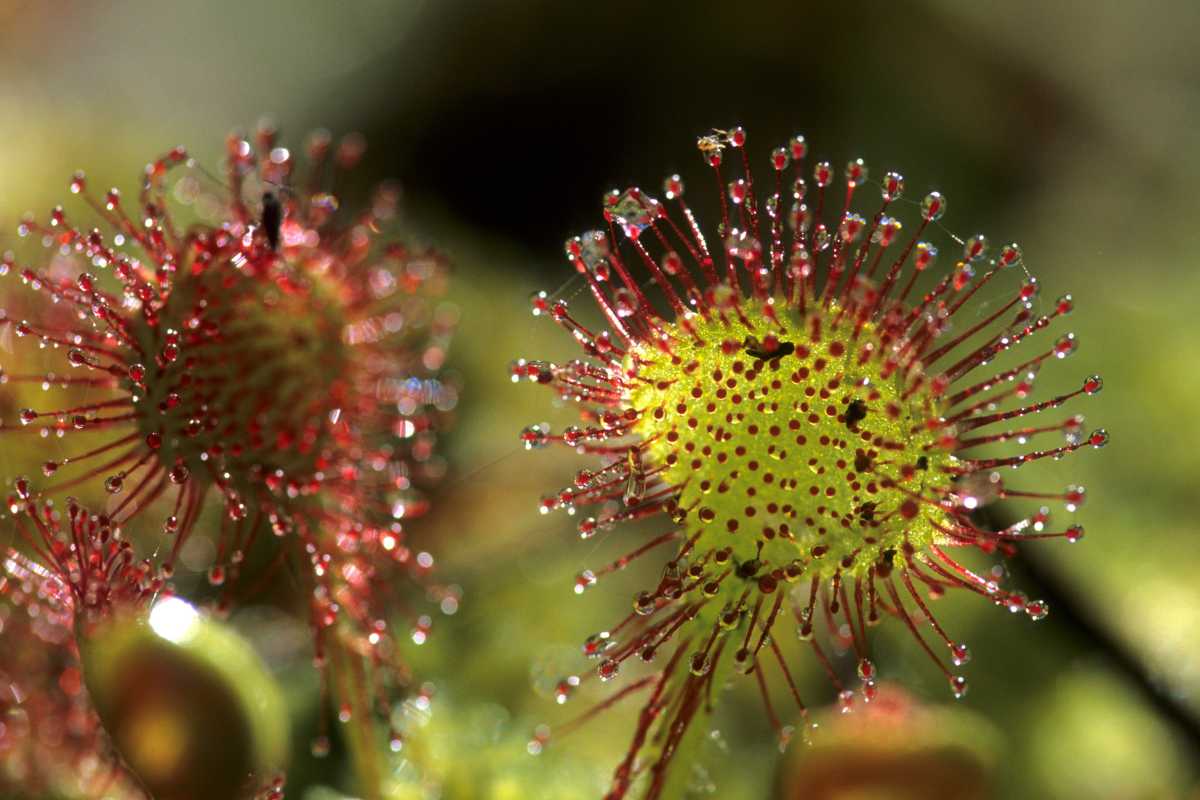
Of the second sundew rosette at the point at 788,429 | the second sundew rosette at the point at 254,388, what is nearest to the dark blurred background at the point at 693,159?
the second sundew rosette at the point at 254,388

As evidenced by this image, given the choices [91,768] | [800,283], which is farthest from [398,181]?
[800,283]

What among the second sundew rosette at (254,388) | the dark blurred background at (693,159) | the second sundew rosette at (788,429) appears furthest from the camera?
the dark blurred background at (693,159)

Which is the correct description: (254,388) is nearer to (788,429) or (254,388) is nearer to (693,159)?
(788,429)

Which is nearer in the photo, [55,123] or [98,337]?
[98,337]

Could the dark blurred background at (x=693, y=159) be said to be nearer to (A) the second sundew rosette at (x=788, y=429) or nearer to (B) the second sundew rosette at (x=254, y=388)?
(B) the second sundew rosette at (x=254, y=388)

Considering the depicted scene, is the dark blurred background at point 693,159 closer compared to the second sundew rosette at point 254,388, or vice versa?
the second sundew rosette at point 254,388

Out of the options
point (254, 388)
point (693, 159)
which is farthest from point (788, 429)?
point (693, 159)

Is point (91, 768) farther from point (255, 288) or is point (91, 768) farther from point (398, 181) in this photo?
point (398, 181)

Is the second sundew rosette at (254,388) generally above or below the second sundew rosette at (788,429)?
above

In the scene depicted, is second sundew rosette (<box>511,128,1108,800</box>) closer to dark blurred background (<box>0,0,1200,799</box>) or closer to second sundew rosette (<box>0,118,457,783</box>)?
second sundew rosette (<box>0,118,457,783</box>)
